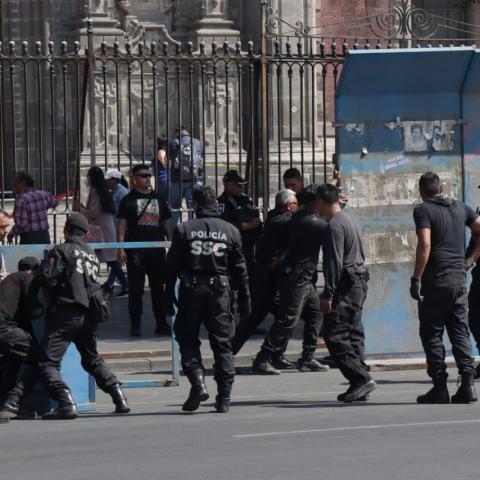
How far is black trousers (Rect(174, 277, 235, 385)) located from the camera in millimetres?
12438

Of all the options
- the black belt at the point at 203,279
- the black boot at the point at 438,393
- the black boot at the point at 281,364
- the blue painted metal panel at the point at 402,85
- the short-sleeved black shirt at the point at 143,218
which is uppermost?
the blue painted metal panel at the point at 402,85

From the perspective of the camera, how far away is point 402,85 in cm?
1473

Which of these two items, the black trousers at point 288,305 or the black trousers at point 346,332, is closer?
the black trousers at point 346,332

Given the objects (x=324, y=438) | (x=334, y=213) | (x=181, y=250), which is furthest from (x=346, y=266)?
(x=324, y=438)

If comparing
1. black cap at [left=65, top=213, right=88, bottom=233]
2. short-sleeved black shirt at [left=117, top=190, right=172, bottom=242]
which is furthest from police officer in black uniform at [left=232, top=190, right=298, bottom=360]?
black cap at [left=65, top=213, right=88, bottom=233]

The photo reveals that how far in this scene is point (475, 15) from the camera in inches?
1287

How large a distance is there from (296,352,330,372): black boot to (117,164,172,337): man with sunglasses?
223cm

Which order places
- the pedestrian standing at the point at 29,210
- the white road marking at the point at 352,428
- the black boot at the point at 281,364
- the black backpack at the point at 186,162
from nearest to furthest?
the white road marking at the point at 352,428
the black boot at the point at 281,364
the pedestrian standing at the point at 29,210
the black backpack at the point at 186,162

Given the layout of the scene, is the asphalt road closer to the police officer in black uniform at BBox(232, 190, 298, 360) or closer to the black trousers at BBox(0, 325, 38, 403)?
the black trousers at BBox(0, 325, 38, 403)

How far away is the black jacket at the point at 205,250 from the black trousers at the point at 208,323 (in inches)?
4.4

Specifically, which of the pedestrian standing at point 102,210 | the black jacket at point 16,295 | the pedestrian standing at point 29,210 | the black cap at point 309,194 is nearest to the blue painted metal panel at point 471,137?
the black cap at point 309,194

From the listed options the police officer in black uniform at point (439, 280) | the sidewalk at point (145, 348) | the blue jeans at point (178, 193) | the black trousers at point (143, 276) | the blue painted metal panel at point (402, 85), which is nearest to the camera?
the police officer in black uniform at point (439, 280)

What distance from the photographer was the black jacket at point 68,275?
12250mm

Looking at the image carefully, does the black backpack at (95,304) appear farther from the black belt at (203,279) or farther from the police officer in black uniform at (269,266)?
the police officer in black uniform at (269,266)
